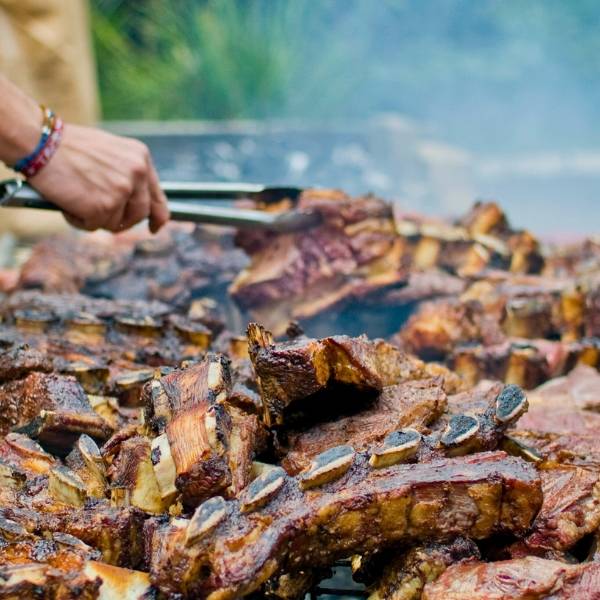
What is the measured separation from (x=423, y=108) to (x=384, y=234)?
476 inches

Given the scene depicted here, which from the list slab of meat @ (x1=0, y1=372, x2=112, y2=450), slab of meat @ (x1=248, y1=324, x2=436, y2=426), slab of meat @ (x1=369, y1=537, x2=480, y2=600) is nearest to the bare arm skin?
slab of meat @ (x1=0, y1=372, x2=112, y2=450)

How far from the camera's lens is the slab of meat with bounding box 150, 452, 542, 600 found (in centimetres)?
110

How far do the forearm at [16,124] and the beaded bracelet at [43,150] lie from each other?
16 mm

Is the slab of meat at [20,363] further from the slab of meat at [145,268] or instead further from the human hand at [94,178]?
the slab of meat at [145,268]

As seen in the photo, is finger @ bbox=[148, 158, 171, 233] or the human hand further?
finger @ bbox=[148, 158, 171, 233]

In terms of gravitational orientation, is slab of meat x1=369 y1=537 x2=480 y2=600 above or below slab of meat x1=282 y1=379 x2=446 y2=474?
below

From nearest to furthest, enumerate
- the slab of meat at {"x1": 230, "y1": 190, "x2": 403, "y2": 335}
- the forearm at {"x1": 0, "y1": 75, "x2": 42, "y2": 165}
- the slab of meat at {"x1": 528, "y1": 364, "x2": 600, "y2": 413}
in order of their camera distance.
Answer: the slab of meat at {"x1": 528, "y1": 364, "x2": 600, "y2": 413} < the forearm at {"x1": 0, "y1": 75, "x2": 42, "y2": 165} < the slab of meat at {"x1": 230, "y1": 190, "x2": 403, "y2": 335}

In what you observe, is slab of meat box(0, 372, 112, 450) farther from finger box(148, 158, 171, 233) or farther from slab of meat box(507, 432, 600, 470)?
finger box(148, 158, 171, 233)

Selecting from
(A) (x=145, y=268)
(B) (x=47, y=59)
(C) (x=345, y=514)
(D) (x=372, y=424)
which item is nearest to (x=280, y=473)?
(C) (x=345, y=514)

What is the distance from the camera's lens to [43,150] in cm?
226

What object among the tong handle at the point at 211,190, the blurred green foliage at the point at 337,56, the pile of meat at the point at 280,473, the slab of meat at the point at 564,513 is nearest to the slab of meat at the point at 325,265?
the tong handle at the point at 211,190

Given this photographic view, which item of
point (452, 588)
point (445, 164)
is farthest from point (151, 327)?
point (445, 164)

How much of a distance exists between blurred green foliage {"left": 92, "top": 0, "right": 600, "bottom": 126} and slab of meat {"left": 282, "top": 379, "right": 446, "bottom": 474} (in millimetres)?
8788

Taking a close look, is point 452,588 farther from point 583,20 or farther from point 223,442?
point 583,20
